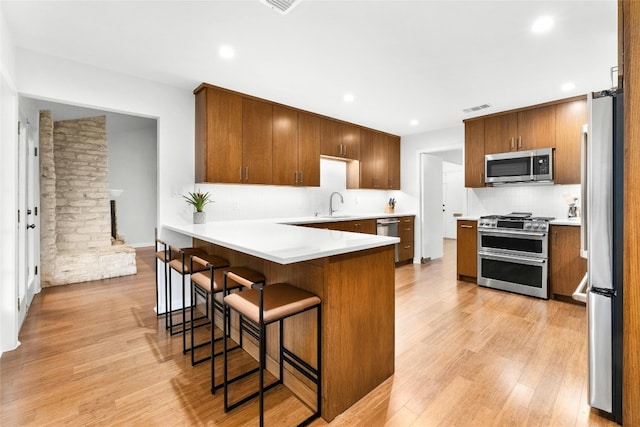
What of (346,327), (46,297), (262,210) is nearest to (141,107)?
(262,210)

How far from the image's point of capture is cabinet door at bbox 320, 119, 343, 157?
4.52m

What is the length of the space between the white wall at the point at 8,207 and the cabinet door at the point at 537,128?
212 inches

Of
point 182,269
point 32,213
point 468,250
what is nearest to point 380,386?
point 182,269

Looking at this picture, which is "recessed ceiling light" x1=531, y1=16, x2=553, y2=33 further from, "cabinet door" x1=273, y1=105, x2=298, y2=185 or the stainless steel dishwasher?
the stainless steel dishwasher

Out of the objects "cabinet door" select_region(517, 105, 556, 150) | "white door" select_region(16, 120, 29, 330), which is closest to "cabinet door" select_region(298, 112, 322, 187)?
"cabinet door" select_region(517, 105, 556, 150)

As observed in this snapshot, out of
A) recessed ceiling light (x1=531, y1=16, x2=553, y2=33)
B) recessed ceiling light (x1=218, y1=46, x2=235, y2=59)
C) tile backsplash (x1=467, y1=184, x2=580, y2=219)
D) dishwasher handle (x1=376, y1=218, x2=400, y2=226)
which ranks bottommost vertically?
dishwasher handle (x1=376, y1=218, x2=400, y2=226)

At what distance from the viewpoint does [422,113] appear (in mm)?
4391

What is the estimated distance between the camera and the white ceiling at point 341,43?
2.00 m

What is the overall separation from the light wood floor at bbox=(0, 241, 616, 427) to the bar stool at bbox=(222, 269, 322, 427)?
0.17m

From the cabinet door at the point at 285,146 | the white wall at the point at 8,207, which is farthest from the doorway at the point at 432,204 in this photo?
the white wall at the point at 8,207

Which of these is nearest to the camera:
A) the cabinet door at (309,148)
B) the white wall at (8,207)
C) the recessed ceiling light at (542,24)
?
the recessed ceiling light at (542,24)

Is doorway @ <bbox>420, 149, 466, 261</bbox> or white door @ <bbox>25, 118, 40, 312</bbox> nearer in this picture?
white door @ <bbox>25, 118, 40, 312</bbox>

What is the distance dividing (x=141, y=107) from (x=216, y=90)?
0.78m

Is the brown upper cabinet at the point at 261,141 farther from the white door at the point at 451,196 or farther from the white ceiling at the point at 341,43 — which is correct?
the white door at the point at 451,196
